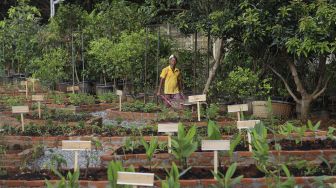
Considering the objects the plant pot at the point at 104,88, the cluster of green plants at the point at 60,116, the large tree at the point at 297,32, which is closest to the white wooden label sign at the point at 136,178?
the large tree at the point at 297,32

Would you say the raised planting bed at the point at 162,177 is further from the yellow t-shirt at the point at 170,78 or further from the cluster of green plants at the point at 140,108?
the yellow t-shirt at the point at 170,78

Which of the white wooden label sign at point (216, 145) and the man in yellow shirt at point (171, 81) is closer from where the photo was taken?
the white wooden label sign at point (216, 145)

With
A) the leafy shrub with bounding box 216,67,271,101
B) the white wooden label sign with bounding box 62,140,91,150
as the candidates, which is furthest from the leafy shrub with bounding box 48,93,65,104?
the white wooden label sign with bounding box 62,140,91,150

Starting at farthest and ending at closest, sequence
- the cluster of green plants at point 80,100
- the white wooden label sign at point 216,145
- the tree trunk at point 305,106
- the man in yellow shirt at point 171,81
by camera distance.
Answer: the cluster of green plants at point 80,100 → the man in yellow shirt at point 171,81 → the tree trunk at point 305,106 → the white wooden label sign at point 216,145

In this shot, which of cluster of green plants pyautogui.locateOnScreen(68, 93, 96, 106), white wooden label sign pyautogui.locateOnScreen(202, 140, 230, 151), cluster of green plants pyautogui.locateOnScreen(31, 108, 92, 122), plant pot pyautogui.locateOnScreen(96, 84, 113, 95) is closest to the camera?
white wooden label sign pyautogui.locateOnScreen(202, 140, 230, 151)

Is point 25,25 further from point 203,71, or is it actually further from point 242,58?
point 242,58

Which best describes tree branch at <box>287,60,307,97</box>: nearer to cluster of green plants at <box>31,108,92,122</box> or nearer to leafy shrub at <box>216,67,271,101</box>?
leafy shrub at <box>216,67,271,101</box>

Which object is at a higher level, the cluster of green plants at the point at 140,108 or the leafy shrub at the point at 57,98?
the leafy shrub at the point at 57,98

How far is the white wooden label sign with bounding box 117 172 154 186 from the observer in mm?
3584

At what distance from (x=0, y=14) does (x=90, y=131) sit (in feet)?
59.2

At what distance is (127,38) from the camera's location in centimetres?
1235

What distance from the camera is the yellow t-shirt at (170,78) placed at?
10.3m

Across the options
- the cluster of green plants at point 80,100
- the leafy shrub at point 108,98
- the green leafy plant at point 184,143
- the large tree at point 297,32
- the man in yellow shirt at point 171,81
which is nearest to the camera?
the green leafy plant at point 184,143

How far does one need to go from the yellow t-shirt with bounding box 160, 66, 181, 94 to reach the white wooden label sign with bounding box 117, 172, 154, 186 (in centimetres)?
670
